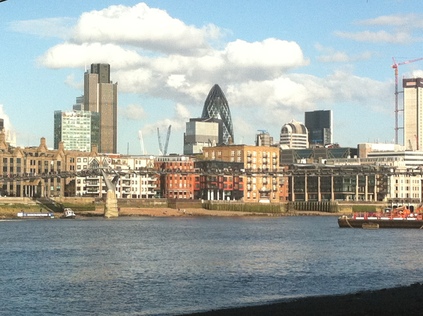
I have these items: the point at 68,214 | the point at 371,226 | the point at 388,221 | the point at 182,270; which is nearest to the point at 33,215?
the point at 68,214

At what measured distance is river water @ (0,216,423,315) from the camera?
195 feet

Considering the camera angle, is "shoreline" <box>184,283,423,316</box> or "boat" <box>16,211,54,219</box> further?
"boat" <box>16,211,54,219</box>

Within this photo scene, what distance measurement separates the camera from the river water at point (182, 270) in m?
59.5

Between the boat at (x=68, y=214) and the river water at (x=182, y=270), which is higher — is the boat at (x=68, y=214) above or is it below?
above

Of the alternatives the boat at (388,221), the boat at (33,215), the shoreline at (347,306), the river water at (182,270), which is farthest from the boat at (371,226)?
the shoreline at (347,306)

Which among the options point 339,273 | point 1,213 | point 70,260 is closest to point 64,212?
point 1,213

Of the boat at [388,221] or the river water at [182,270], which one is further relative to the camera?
the boat at [388,221]

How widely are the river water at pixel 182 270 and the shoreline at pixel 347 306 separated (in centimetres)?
406

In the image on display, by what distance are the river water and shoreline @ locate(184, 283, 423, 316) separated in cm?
406

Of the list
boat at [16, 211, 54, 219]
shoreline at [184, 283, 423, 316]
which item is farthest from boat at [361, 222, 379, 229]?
shoreline at [184, 283, 423, 316]

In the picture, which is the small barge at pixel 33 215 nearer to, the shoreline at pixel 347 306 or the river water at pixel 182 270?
the river water at pixel 182 270

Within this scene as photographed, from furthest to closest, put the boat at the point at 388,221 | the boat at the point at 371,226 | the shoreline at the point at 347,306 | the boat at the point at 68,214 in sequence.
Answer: the boat at the point at 68,214 → the boat at the point at 371,226 → the boat at the point at 388,221 → the shoreline at the point at 347,306

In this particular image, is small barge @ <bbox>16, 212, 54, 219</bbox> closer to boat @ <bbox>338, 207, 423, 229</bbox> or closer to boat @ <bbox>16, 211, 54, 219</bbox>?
boat @ <bbox>16, 211, 54, 219</bbox>

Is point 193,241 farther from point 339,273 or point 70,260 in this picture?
point 339,273
